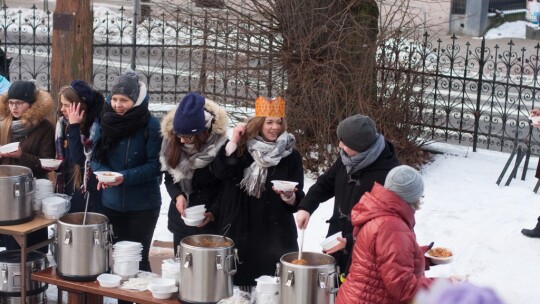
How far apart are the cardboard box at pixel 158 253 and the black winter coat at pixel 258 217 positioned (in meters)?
1.29

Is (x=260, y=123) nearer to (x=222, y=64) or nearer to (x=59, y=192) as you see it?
(x=59, y=192)

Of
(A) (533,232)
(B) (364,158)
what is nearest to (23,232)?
(B) (364,158)

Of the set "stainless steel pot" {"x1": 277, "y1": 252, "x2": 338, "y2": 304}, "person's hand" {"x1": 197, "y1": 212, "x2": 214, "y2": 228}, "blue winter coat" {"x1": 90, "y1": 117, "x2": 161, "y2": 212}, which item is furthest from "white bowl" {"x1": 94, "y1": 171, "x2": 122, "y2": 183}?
"stainless steel pot" {"x1": 277, "y1": 252, "x2": 338, "y2": 304}

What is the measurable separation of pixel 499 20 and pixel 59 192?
69.6 ft

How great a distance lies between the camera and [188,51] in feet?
36.6

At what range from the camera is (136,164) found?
597cm

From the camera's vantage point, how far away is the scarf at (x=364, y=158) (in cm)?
514

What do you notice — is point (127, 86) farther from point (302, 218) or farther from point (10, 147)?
point (302, 218)

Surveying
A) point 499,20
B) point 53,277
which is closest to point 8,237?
point 53,277

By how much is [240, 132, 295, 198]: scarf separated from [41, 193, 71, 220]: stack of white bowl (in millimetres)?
1378

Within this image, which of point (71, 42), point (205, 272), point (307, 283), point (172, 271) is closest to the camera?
point (307, 283)

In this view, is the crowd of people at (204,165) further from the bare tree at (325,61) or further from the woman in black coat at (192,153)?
the bare tree at (325,61)

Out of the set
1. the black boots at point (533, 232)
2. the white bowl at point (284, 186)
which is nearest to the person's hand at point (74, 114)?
the white bowl at point (284, 186)

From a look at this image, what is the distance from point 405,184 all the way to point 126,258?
1990mm
